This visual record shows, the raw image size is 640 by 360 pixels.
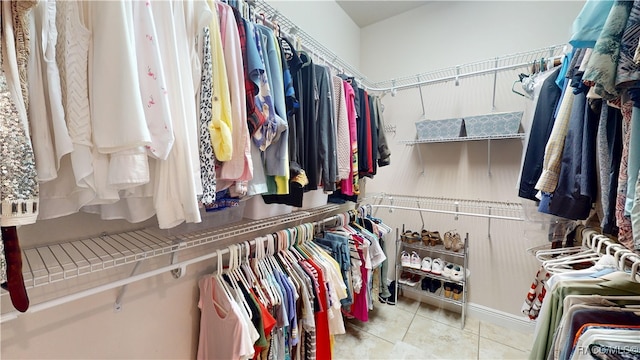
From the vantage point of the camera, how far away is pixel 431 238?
6.91 ft

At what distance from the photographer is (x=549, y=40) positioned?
1.75 meters

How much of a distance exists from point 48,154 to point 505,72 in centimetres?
255

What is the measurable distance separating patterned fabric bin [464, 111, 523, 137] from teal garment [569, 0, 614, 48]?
1188mm

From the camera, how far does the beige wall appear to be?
Answer: 1.87m

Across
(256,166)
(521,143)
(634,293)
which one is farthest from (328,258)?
(521,143)

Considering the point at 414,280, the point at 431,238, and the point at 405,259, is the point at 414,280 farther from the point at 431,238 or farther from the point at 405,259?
the point at 431,238

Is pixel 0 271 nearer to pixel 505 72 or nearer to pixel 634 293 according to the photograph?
pixel 634 293

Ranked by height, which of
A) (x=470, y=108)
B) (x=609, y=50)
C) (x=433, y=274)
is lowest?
(x=433, y=274)

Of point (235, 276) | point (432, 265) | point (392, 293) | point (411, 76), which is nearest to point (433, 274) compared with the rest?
point (432, 265)

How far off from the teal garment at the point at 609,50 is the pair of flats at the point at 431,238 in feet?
5.47

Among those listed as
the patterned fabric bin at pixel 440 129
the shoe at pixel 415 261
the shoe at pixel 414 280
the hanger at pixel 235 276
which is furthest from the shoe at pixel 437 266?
the hanger at pixel 235 276

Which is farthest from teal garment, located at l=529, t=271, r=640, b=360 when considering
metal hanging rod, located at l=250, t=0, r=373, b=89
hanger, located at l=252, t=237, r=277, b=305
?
metal hanging rod, located at l=250, t=0, r=373, b=89

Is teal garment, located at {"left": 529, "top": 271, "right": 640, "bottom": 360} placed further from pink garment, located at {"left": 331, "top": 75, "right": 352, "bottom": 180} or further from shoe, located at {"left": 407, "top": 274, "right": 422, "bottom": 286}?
shoe, located at {"left": 407, "top": 274, "right": 422, "bottom": 286}

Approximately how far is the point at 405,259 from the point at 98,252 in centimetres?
205
